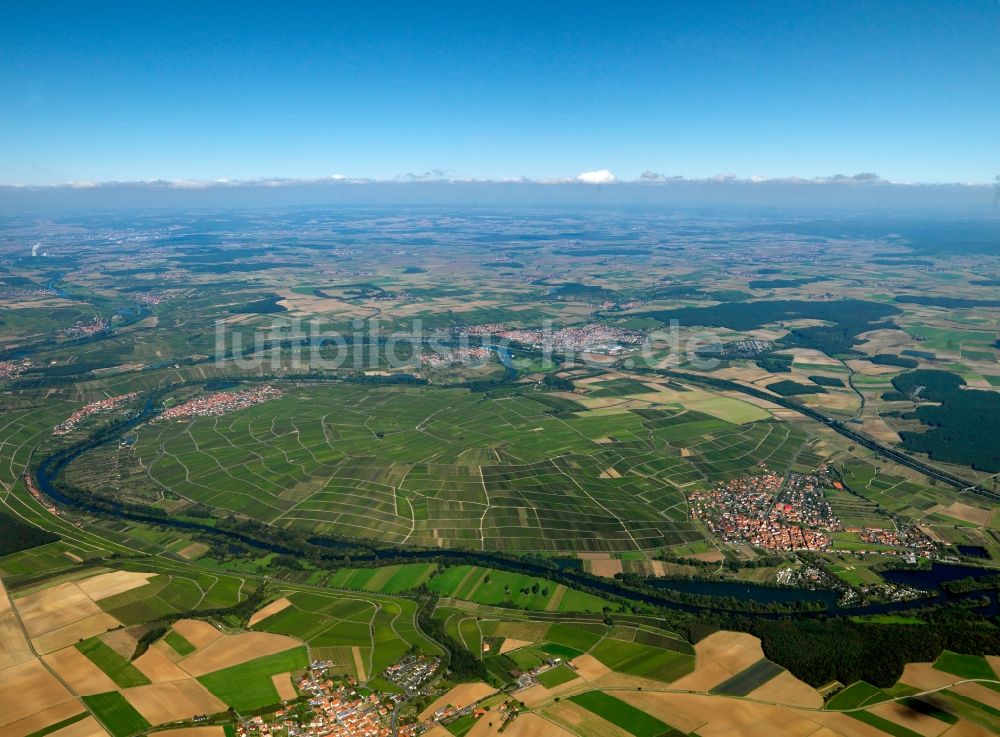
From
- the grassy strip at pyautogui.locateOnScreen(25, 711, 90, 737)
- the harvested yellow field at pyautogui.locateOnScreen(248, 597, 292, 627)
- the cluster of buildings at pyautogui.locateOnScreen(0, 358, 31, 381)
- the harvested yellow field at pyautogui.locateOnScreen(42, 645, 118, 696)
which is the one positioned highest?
the cluster of buildings at pyautogui.locateOnScreen(0, 358, 31, 381)

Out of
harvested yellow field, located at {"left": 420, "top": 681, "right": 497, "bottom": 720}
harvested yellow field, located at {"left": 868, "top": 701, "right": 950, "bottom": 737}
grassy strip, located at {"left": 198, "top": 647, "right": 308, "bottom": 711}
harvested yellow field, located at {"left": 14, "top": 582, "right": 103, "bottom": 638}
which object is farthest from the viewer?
harvested yellow field, located at {"left": 14, "top": 582, "right": 103, "bottom": 638}

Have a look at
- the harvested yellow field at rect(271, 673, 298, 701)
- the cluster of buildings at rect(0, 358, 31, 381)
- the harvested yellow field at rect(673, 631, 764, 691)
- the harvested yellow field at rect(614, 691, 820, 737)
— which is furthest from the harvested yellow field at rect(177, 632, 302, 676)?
the cluster of buildings at rect(0, 358, 31, 381)

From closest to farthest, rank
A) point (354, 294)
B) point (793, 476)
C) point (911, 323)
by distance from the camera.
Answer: point (793, 476) < point (911, 323) < point (354, 294)

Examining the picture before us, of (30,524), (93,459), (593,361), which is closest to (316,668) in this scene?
(30,524)

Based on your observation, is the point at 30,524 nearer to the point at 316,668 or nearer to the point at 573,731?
the point at 316,668

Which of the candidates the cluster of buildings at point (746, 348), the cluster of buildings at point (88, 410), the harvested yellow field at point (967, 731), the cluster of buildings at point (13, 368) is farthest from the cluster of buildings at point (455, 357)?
the harvested yellow field at point (967, 731)

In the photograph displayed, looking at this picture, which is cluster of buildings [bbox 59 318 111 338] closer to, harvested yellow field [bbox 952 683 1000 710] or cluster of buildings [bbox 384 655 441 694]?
cluster of buildings [bbox 384 655 441 694]

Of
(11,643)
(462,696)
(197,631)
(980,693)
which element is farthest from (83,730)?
(980,693)
